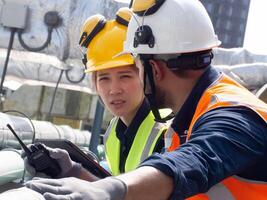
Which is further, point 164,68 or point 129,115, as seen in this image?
point 129,115

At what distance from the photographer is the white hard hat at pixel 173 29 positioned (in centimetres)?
219

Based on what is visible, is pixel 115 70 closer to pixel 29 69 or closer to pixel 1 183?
pixel 1 183

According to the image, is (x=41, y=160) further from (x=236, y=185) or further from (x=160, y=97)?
(x=236, y=185)

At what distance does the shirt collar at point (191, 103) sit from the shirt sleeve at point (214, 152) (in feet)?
0.96

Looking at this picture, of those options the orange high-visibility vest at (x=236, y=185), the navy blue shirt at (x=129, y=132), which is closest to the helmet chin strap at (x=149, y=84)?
the orange high-visibility vest at (x=236, y=185)

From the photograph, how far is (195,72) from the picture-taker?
2.12m

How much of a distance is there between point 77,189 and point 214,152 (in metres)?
0.42

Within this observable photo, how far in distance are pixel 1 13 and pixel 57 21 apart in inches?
24.2

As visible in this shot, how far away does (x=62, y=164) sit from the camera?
2.78m

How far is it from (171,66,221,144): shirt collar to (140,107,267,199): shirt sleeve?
0.29m

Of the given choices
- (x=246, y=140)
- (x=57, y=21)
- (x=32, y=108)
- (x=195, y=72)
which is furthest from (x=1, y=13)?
(x=246, y=140)

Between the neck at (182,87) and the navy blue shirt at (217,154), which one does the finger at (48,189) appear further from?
the neck at (182,87)

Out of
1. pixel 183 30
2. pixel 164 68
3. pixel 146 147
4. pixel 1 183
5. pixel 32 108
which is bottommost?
pixel 32 108

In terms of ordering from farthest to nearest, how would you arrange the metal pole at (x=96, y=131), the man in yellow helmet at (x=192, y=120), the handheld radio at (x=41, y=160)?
the metal pole at (x=96, y=131) → the handheld radio at (x=41, y=160) → the man in yellow helmet at (x=192, y=120)
